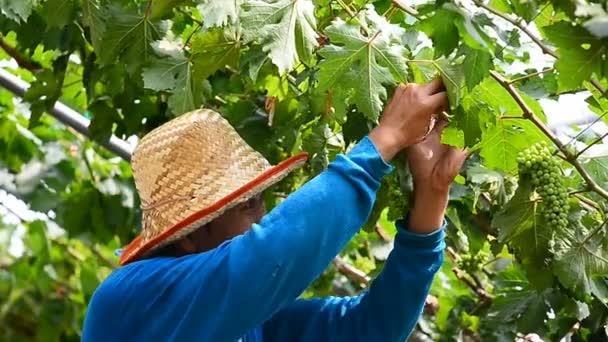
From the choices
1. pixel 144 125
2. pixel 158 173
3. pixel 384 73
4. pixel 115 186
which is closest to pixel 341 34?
pixel 384 73

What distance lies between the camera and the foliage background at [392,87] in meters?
2.15

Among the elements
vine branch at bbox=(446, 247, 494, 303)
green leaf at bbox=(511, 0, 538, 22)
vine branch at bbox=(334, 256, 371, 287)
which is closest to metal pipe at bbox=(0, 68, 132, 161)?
vine branch at bbox=(334, 256, 371, 287)

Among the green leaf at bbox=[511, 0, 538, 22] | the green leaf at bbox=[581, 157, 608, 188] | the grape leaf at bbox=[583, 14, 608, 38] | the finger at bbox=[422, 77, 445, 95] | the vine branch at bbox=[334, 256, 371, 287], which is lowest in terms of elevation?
the vine branch at bbox=[334, 256, 371, 287]

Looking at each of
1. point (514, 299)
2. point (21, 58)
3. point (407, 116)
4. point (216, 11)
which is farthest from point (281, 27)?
point (21, 58)

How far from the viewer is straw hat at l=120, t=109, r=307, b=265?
2.28 m

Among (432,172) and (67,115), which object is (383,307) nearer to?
(432,172)

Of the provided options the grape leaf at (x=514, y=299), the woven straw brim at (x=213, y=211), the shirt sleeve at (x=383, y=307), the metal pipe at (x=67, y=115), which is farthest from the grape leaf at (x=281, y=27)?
the metal pipe at (x=67, y=115)

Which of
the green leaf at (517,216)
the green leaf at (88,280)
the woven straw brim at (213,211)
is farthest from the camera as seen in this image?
the green leaf at (88,280)

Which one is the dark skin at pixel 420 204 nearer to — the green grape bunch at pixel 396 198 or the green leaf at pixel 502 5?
the green grape bunch at pixel 396 198

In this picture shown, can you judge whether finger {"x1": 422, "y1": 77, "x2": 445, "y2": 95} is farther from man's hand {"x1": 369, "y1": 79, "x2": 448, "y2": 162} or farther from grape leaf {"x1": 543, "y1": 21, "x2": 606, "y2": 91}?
grape leaf {"x1": 543, "y1": 21, "x2": 606, "y2": 91}

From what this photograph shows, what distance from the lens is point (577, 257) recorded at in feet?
8.25

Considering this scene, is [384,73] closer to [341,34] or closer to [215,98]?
[341,34]

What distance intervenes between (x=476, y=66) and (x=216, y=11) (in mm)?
478

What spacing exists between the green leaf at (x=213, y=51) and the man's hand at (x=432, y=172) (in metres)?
0.50
